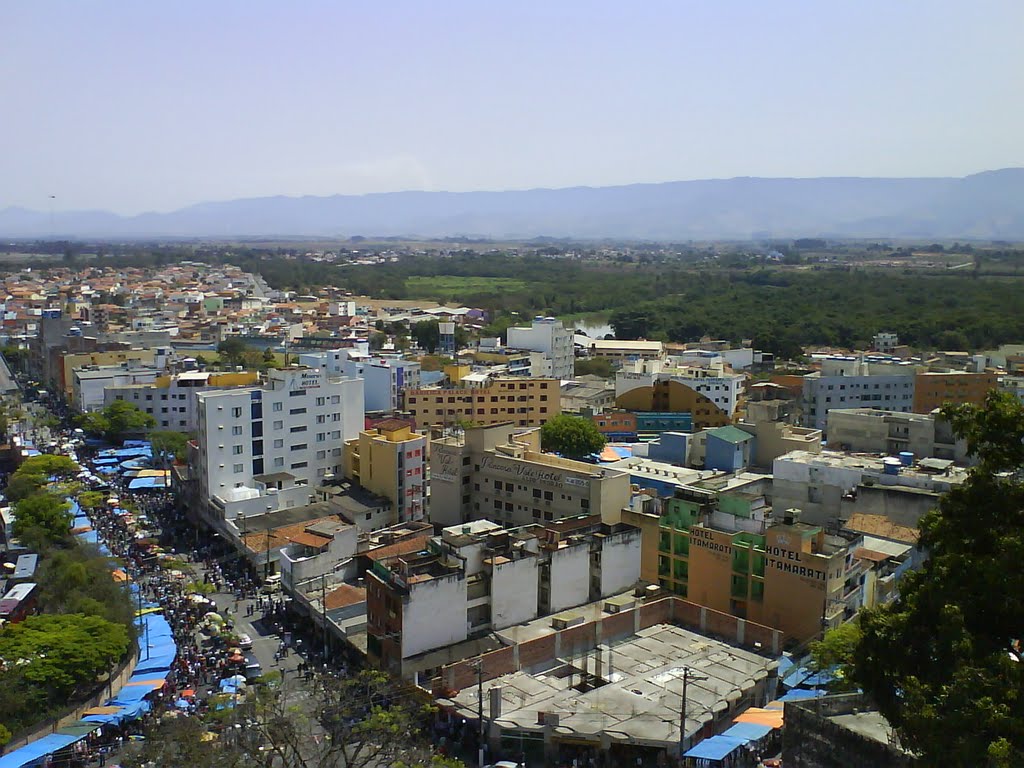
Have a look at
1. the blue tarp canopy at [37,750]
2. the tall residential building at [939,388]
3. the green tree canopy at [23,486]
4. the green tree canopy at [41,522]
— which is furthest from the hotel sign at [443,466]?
the tall residential building at [939,388]

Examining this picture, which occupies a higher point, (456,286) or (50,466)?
(456,286)

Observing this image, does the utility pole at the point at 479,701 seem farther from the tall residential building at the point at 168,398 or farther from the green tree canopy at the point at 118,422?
the tall residential building at the point at 168,398

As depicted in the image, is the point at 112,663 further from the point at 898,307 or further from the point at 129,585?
the point at 898,307

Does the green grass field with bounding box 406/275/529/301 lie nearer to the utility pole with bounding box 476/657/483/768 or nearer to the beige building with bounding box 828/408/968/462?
the beige building with bounding box 828/408/968/462

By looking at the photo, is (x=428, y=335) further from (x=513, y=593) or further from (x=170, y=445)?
(x=513, y=593)

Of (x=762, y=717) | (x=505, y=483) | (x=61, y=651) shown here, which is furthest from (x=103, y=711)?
(x=505, y=483)

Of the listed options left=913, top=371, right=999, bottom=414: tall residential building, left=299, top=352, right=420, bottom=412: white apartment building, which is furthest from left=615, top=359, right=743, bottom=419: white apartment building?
left=299, top=352, right=420, bottom=412: white apartment building
